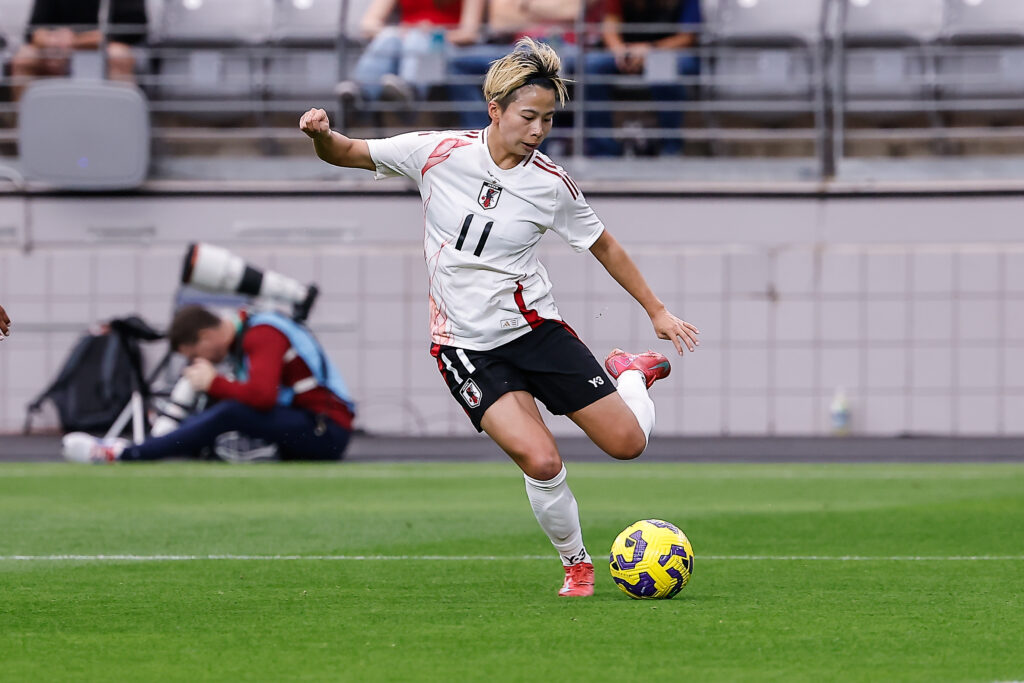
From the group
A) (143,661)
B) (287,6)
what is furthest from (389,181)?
(143,661)

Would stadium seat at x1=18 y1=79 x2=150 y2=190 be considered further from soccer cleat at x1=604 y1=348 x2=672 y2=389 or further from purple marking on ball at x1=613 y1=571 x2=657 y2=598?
purple marking on ball at x1=613 y1=571 x2=657 y2=598

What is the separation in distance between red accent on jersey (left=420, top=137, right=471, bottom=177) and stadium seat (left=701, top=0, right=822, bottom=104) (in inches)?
398

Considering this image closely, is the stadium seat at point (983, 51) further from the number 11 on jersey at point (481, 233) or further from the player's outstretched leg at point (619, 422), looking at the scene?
the number 11 on jersey at point (481, 233)

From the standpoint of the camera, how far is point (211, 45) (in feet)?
53.0

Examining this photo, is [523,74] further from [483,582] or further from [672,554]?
[483,582]

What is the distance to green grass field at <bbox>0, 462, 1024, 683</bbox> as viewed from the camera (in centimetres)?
430

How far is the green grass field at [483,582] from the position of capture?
4297 millimetres

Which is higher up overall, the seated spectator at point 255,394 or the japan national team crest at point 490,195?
the japan national team crest at point 490,195

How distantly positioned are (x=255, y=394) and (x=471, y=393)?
6292 mm

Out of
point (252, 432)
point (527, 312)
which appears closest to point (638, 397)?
point (527, 312)

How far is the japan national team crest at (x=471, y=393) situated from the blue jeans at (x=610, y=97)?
997 cm

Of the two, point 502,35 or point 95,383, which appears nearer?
point 95,383

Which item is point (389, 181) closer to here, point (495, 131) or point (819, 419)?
point (819, 419)

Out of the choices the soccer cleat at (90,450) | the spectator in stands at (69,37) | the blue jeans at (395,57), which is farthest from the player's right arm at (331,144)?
the spectator in stands at (69,37)
